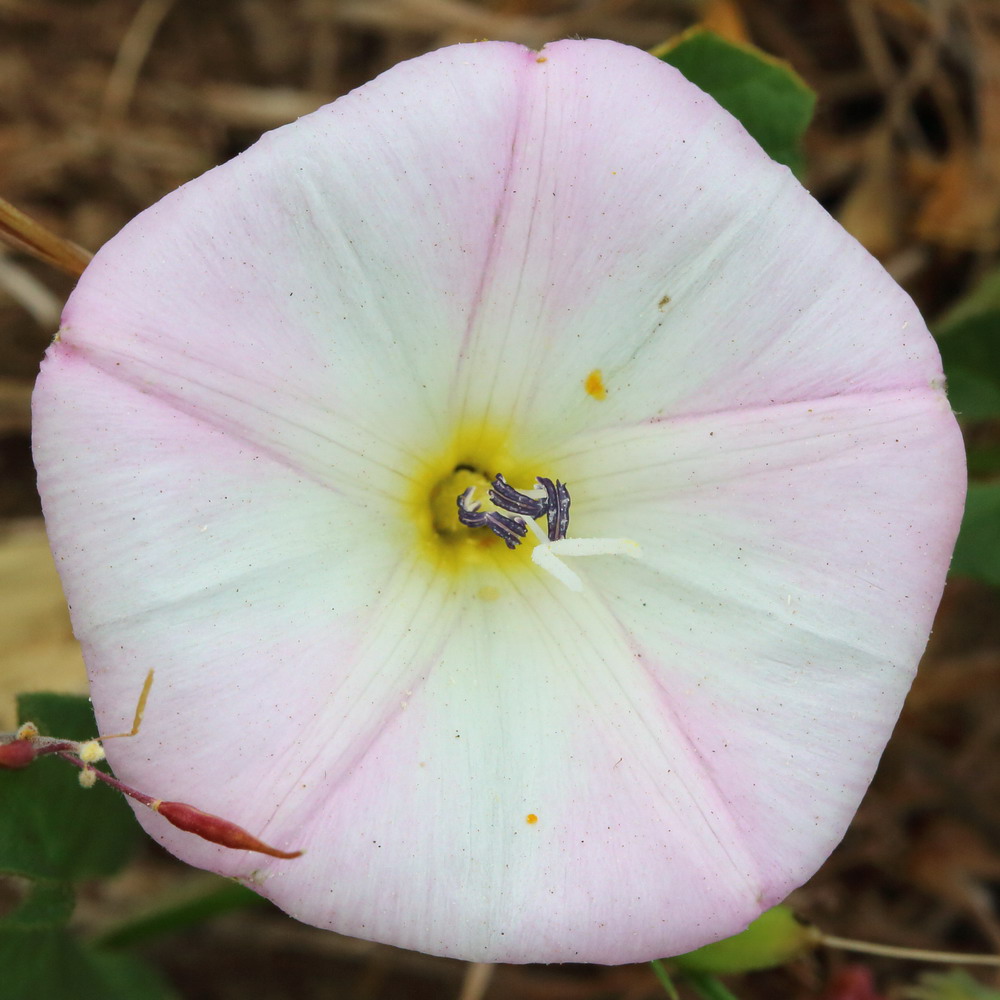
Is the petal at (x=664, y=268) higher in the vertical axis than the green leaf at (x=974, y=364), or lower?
lower

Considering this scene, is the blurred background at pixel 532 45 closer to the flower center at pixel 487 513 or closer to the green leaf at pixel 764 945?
the green leaf at pixel 764 945

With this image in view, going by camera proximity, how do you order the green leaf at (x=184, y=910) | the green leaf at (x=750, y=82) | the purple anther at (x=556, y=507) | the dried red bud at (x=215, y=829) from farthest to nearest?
1. the green leaf at (x=184, y=910)
2. the green leaf at (x=750, y=82)
3. the purple anther at (x=556, y=507)
4. the dried red bud at (x=215, y=829)

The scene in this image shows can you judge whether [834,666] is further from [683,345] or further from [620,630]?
[683,345]

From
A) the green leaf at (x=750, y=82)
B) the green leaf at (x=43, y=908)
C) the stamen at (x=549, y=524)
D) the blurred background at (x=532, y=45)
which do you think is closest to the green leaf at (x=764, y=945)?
the stamen at (x=549, y=524)

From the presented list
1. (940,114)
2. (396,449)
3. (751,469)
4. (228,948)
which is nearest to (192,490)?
(396,449)

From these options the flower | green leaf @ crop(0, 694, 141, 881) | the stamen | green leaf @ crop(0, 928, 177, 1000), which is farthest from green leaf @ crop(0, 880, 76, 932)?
the stamen

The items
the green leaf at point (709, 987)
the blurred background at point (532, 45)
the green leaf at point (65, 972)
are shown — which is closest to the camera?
the green leaf at point (709, 987)

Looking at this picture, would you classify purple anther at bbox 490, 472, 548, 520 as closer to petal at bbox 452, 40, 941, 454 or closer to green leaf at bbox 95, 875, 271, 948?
petal at bbox 452, 40, 941, 454
